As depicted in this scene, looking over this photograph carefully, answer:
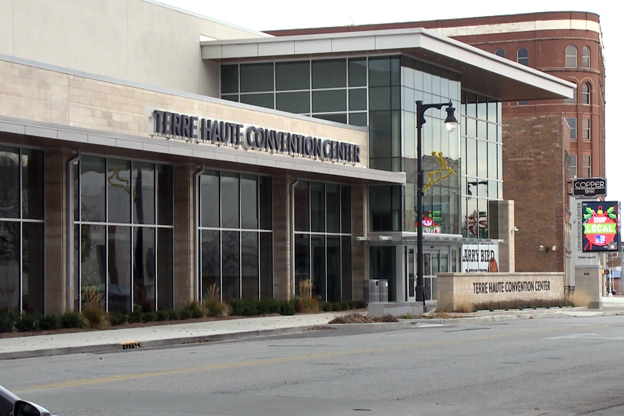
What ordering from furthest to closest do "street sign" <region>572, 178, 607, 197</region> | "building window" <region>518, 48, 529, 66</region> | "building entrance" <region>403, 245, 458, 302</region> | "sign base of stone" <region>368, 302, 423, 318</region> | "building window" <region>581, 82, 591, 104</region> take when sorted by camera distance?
"building window" <region>581, 82, 591, 104</region> → "building window" <region>518, 48, 529, 66</region> → "street sign" <region>572, 178, 607, 197</region> → "building entrance" <region>403, 245, 458, 302</region> → "sign base of stone" <region>368, 302, 423, 318</region>

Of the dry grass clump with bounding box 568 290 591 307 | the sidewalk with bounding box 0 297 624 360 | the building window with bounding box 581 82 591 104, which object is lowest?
the dry grass clump with bounding box 568 290 591 307

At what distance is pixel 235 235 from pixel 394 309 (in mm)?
6530

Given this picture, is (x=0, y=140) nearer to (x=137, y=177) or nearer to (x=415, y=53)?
(x=137, y=177)

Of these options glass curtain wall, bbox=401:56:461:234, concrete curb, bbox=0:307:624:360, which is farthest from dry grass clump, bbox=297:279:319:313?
glass curtain wall, bbox=401:56:461:234

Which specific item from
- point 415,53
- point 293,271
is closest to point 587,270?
point 415,53

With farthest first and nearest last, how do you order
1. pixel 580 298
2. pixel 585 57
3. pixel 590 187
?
pixel 585 57 < pixel 590 187 < pixel 580 298

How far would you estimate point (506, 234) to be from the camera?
168ft

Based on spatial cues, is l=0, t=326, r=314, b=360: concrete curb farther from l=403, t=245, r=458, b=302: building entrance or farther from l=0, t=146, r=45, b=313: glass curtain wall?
l=403, t=245, r=458, b=302: building entrance

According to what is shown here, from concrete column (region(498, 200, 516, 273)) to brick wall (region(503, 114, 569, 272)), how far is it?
9.62 metres

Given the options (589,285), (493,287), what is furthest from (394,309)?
(589,285)

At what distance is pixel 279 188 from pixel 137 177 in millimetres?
7314

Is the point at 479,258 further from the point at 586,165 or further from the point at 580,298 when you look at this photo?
the point at 586,165

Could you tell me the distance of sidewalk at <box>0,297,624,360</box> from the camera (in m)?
19.6

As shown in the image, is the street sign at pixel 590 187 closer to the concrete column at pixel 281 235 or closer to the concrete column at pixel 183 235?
the concrete column at pixel 281 235
